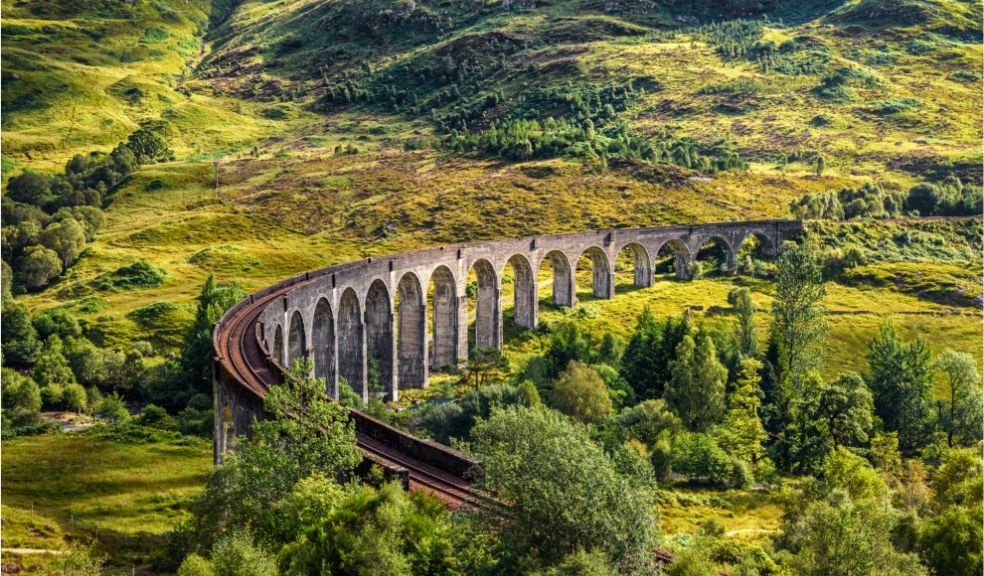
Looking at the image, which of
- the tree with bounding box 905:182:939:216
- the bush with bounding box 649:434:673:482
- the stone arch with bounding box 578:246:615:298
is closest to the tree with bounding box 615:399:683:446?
the bush with bounding box 649:434:673:482

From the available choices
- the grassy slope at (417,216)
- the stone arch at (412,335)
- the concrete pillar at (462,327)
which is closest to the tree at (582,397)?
the grassy slope at (417,216)

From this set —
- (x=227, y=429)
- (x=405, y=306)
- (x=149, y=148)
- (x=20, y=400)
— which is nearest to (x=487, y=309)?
(x=405, y=306)

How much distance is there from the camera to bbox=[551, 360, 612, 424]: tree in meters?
68.6

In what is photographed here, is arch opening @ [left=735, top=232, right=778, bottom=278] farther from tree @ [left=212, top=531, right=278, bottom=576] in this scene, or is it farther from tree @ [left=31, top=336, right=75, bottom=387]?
tree @ [left=212, top=531, right=278, bottom=576]

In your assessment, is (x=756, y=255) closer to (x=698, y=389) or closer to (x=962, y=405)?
(x=962, y=405)

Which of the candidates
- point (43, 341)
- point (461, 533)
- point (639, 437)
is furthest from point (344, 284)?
point (461, 533)

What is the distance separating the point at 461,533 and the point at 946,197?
131m

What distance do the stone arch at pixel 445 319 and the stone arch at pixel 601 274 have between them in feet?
86.0

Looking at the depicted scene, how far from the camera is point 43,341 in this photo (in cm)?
9219

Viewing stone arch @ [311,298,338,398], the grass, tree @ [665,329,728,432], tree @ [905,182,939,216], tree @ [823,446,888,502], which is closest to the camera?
the grass

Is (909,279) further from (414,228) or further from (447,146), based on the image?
(447,146)

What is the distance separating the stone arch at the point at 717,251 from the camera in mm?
121250

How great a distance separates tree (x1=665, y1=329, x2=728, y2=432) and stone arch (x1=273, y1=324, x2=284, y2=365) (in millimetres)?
30784

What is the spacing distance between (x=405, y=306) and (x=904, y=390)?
44.7m
